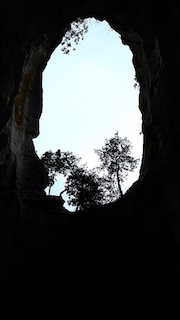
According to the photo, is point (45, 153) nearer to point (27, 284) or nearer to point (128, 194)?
point (128, 194)

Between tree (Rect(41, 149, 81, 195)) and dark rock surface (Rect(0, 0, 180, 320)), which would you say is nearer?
dark rock surface (Rect(0, 0, 180, 320))

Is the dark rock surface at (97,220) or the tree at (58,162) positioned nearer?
the dark rock surface at (97,220)

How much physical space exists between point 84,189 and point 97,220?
5.95ft

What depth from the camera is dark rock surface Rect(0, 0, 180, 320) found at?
9.34 m

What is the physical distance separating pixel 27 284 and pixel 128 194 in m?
5.12

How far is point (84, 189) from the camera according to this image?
1293 centimetres

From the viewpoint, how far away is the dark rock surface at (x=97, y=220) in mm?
9344

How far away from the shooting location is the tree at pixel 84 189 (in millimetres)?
12516

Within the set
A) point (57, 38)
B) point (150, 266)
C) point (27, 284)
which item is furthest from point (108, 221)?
point (57, 38)

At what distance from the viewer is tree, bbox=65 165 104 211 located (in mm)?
12516

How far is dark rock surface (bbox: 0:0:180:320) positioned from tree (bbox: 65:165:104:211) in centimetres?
75

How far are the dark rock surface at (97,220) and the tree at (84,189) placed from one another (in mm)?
746

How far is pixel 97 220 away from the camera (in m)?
11.6

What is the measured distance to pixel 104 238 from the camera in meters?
11.1
